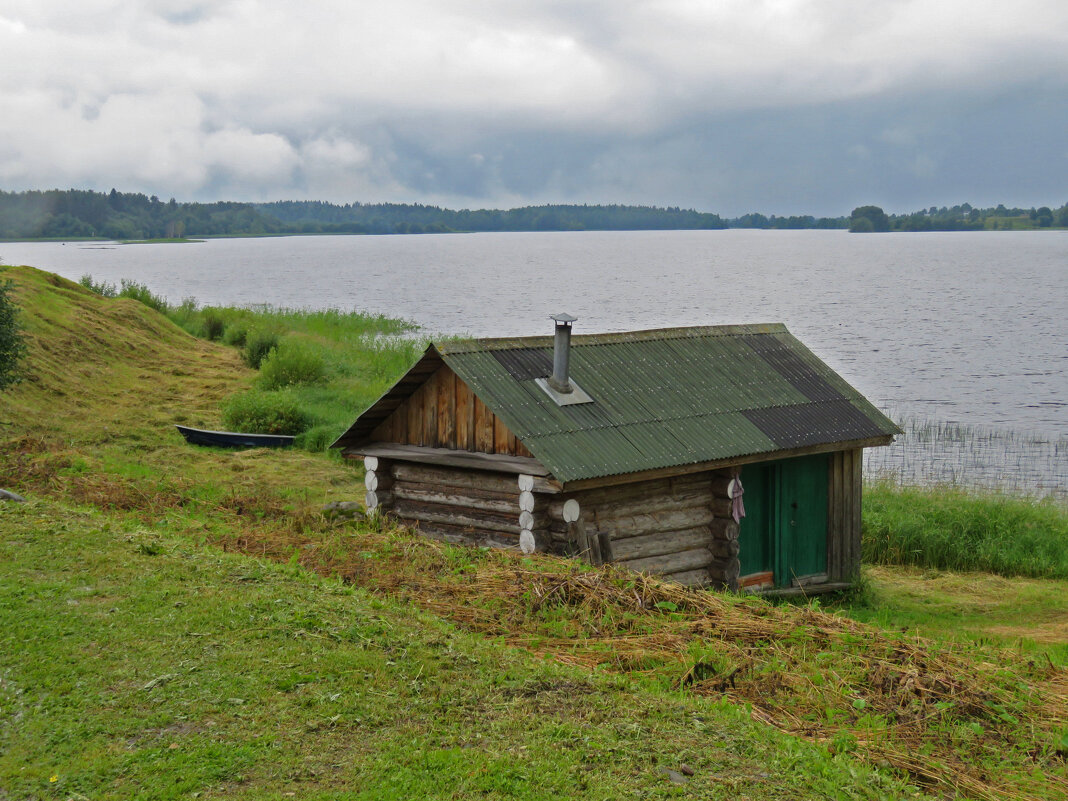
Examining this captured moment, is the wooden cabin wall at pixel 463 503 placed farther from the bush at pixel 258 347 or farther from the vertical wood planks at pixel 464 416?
the bush at pixel 258 347

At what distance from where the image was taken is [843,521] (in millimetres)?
16766

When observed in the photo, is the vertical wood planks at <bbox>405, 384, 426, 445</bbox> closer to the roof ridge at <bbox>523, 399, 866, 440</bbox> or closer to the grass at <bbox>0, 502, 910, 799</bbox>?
the roof ridge at <bbox>523, 399, 866, 440</bbox>

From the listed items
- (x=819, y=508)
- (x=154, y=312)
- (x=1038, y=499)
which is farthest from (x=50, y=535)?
(x=154, y=312)

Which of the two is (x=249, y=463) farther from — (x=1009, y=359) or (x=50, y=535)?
(x=1009, y=359)

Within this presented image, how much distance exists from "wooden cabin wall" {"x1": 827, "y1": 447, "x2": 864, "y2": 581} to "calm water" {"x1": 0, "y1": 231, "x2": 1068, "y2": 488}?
11.8 meters

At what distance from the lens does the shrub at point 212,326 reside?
145 feet

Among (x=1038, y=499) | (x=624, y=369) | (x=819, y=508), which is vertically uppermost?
(x=624, y=369)

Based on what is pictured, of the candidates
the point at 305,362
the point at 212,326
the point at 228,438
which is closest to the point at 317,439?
the point at 228,438

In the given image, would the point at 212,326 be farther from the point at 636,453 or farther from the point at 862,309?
the point at 862,309

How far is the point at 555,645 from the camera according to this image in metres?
9.27

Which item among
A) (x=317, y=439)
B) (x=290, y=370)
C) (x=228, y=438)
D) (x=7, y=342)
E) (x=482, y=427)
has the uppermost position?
(x=7, y=342)

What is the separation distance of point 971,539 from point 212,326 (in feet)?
110

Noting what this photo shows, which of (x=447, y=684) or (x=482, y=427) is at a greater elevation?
(x=482, y=427)

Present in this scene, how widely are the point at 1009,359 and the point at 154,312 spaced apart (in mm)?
39935
